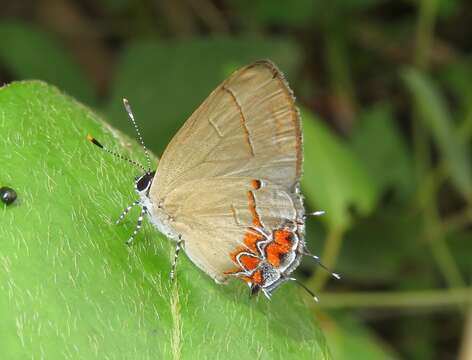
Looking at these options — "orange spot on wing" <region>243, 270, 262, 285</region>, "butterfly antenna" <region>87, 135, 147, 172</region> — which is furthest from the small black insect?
"orange spot on wing" <region>243, 270, 262, 285</region>

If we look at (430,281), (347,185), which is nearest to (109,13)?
(347,185)

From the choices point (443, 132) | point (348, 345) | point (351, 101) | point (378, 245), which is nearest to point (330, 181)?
point (378, 245)

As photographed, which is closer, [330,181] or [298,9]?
[330,181]

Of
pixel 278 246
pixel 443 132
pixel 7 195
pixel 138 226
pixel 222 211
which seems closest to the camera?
pixel 7 195

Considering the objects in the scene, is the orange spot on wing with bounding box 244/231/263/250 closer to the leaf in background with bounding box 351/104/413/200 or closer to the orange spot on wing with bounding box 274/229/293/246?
the orange spot on wing with bounding box 274/229/293/246

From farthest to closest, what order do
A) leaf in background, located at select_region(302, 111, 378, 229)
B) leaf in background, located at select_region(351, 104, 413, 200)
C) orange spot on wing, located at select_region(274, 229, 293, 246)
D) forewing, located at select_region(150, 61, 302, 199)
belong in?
leaf in background, located at select_region(351, 104, 413, 200) → leaf in background, located at select_region(302, 111, 378, 229) → orange spot on wing, located at select_region(274, 229, 293, 246) → forewing, located at select_region(150, 61, 302, 199)

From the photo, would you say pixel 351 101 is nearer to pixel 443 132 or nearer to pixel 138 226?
pixel 443 132
